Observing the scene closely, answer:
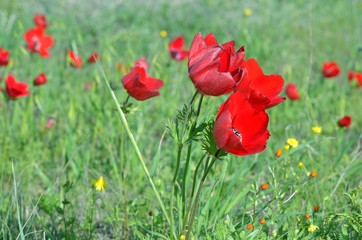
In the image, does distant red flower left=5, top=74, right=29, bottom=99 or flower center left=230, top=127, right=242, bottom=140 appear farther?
distant red flower left=5, top=74, right=29, bottom=99

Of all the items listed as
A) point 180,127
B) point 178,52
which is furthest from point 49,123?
point 180,127

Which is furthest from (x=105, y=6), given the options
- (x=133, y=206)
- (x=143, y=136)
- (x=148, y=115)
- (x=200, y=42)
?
(x=200, y=42)

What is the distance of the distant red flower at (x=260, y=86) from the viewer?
1.61m

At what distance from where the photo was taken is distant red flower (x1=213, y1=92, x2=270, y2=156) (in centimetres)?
155

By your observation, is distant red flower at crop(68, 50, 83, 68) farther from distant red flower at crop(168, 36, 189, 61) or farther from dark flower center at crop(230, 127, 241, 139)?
dark flower center at crop(230, 127, 241, 139)

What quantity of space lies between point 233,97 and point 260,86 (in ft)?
0.35

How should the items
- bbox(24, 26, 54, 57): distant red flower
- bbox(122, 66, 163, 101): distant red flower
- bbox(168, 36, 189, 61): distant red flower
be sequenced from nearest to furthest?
bbox(122, 66, 163, 101): distant red flower
bbox(24, 26, 54, 57): distant red flower
bbox(168, 36, 189, 61): distant red flower

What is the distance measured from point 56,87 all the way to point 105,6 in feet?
6.53

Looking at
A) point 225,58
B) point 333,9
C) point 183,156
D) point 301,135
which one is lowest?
point 333,9

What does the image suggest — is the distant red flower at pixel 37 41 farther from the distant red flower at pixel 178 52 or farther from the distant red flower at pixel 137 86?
the distant red flower at pixel 137 86

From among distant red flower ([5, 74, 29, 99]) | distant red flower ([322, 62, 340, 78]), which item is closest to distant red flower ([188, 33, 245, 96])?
distant red flower ([5, 74, 29, 99])

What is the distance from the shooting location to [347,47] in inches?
203

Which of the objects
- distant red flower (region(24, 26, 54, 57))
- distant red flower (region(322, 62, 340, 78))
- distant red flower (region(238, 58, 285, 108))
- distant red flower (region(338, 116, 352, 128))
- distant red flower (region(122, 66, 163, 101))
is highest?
distant red flower (region(238, 58, 285, 108))

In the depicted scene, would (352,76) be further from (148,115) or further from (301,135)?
(148,115)
